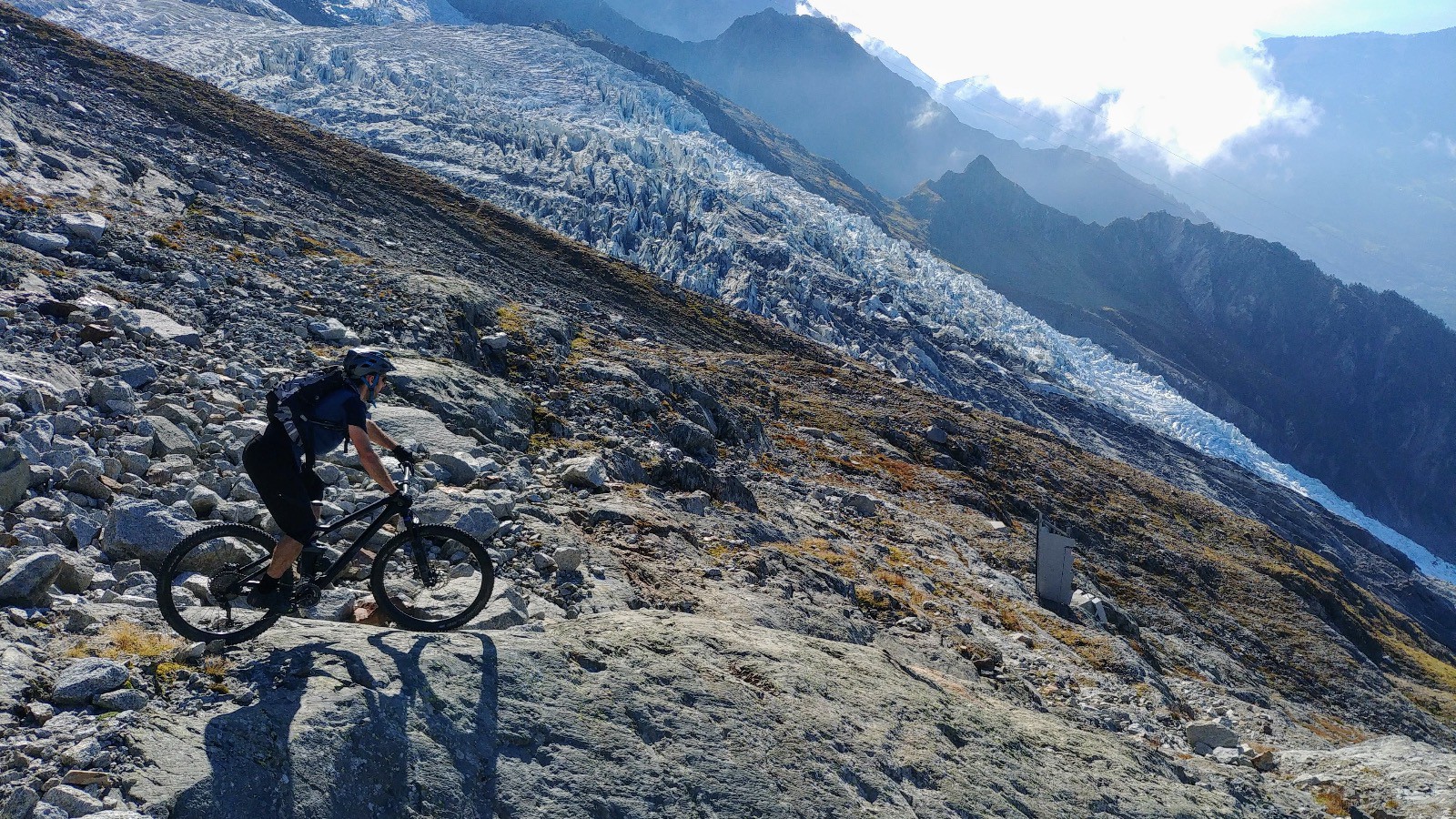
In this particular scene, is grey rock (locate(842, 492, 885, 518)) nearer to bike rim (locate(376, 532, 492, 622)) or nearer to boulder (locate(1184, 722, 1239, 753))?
boulder (locate(1184, 722, 1239, 753))

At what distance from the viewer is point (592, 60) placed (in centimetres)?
A: 14888

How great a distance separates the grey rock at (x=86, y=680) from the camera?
4.30 m

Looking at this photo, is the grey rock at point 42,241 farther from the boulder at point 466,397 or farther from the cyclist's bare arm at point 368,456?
the cyclist's bare arm at point 368,456

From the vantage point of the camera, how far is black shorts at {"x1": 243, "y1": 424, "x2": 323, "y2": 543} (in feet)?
19.0

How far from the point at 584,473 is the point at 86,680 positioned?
309 inches

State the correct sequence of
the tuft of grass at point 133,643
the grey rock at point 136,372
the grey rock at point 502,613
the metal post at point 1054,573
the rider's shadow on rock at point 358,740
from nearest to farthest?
the rider's shadow on rock at point 358,740 < the tuft of grass at point 133,643 < the grey rock at point 502,613 < the grey rock at point 136,372 < the metal post at point 1054,573

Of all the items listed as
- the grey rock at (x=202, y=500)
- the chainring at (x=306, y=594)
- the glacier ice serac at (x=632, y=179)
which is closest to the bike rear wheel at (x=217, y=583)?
the chainring at (x=306, y=594)

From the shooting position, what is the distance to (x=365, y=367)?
5992 mm

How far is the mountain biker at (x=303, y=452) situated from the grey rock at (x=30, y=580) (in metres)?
1.31

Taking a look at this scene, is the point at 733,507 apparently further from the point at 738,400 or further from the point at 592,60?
the point at 592,60

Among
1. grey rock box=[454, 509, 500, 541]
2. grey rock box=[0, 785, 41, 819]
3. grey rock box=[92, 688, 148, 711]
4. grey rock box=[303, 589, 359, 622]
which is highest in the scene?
grey rock box=[92, 688, 148, 711]

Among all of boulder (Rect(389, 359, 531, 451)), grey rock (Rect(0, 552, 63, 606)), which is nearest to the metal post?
boulder (Rect(389, 359, 531, 451))

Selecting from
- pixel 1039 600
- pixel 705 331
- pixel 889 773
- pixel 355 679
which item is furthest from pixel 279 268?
pixel 705 331

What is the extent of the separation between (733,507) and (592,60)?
154863 mm
